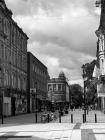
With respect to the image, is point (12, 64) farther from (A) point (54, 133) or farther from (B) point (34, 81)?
(A) point (54, 133)

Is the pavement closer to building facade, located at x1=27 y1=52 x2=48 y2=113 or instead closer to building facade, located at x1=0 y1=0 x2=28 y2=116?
building facade, located at x1=0 y1=0 x2=28 y2=116

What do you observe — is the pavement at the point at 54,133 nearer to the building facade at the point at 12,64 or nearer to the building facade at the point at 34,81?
the building facade at the point at 12,64

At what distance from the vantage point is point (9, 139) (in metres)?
20.8

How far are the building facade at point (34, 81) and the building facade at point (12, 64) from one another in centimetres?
298

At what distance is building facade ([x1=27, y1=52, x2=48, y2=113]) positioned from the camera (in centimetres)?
8059

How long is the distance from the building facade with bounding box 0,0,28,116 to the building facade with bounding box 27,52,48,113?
→ 9.78 ft

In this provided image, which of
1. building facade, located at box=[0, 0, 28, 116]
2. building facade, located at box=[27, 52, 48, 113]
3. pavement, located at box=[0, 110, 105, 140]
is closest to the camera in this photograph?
pavement, located at box=[0, 110, 105, 140]

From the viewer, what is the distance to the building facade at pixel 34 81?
80.6 meters

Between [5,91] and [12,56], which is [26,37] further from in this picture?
[5,91]

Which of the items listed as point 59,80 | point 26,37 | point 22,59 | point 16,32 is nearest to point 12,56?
point 16,32

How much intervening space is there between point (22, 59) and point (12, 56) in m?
10.5

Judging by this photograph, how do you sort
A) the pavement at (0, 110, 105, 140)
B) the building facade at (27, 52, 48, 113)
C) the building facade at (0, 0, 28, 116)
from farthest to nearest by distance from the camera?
the building facade at (27, 52, 48, 113), the building facade at (0, 0, 28, 116), the pavement at (0, 110, 105, 140)

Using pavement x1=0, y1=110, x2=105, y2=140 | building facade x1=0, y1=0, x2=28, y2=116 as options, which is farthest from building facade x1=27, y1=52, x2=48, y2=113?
pavement x1=0, y1=110, x2=105, y2=140

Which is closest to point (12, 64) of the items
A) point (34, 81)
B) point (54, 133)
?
point (34, 81)
